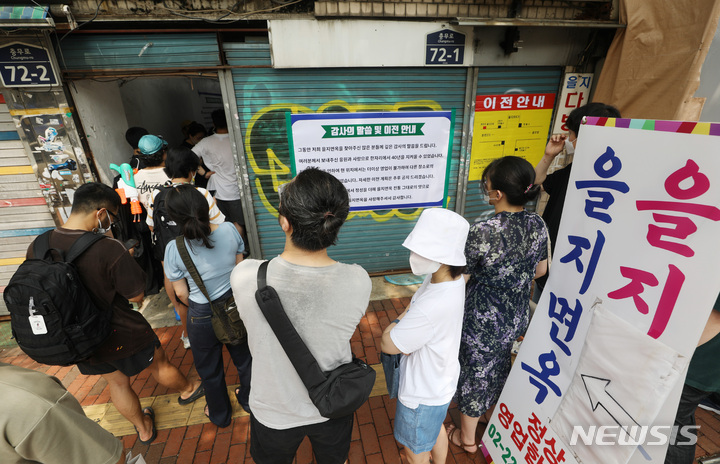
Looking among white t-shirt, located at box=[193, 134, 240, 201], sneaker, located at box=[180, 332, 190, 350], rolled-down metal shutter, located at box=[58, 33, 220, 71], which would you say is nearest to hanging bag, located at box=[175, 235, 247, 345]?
sneaker, located at box=[180, 332, 190, 350]

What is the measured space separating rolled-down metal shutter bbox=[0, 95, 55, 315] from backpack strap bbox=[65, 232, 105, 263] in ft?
9.22

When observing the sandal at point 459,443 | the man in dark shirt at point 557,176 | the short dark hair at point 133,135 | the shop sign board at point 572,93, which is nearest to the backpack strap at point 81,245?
the short dark hair at point 133,135

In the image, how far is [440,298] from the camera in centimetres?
166

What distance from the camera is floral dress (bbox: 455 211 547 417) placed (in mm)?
2000

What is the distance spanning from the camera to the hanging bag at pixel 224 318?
2189 millimetres

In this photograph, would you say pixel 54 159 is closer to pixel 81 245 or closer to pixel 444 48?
pixel 81 245

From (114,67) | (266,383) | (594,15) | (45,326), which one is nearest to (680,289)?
(266,383)

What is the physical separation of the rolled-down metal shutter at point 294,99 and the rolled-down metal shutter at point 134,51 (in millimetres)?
340

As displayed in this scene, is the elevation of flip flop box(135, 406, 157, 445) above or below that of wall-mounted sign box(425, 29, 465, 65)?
below

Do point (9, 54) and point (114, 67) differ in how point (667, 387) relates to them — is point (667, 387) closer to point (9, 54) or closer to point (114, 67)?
point (114, 67)

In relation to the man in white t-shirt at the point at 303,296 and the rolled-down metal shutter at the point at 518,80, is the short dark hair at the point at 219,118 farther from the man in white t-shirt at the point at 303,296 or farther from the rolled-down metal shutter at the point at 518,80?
the man in white t-shirt at the point at 303,296

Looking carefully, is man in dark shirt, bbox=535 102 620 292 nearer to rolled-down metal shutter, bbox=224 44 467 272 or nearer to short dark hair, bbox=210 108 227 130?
rolled-down metal shutter, bbox=224 44 467 272

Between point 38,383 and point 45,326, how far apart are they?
2.72 feet

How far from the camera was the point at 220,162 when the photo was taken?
14.7ft
